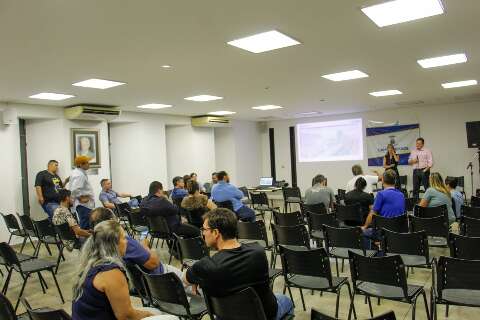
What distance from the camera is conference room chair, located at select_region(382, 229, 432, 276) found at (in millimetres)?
3613

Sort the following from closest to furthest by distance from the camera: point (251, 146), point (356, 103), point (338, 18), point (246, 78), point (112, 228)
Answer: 1. point (112, 228)
2. point (338, 18)
3. point (246, 78)
4. point (356, 103)
5. point (251, 146)

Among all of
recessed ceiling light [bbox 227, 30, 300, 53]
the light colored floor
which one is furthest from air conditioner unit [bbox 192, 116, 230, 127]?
recessed ceiling light [bbox 227, 30, 300, 53]

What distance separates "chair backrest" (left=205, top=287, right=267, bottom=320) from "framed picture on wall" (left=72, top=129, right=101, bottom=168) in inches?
285

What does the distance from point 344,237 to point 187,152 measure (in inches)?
Answer: 328

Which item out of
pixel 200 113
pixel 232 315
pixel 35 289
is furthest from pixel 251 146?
pixel 232 315

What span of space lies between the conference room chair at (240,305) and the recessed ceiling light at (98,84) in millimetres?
4737

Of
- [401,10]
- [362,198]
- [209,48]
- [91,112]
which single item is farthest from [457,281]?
[91,112]

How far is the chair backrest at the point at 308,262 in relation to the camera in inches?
124

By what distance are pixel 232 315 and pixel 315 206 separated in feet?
12.5

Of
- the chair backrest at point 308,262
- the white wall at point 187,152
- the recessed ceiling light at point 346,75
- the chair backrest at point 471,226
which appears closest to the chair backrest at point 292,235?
the chair backrest at point 308,262

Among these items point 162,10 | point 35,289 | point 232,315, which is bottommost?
point 35,289

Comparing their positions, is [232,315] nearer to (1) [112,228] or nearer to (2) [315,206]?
(1) [112,228]

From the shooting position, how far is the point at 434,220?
441 centimetres

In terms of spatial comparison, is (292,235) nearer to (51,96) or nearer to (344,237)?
(344,237)
